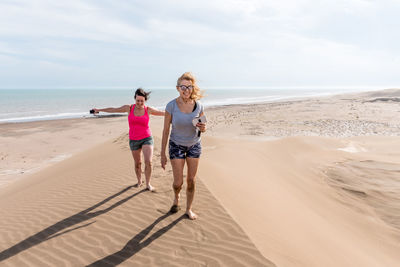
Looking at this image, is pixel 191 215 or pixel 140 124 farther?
pixel 140 124

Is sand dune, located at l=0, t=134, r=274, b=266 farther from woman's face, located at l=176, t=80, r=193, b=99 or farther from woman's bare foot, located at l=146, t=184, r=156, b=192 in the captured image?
woman's face, located at l=176, t=80, r=193, b=99

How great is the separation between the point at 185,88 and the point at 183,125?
484 mm

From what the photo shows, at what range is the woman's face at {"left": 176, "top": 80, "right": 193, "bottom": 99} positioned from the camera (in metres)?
3.33

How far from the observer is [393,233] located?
450 centimetres

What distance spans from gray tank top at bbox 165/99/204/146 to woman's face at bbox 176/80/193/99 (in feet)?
0.63

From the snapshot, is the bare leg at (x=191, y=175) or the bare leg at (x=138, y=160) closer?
the bare leg at (x=191, y=175)

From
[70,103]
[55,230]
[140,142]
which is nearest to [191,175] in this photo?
[140,142]

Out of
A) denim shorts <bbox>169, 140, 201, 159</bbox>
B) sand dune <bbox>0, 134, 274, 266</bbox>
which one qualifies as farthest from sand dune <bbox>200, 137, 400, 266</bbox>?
denim shorts <bbox>169, 140, 201, 159</bbox>

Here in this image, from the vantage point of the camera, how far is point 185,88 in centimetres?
334

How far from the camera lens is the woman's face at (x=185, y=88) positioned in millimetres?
3332

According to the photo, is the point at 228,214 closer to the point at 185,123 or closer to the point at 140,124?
the point at 185,123

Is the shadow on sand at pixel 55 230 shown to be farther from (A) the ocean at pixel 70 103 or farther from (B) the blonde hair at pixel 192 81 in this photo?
(A) the ocean at pixel 70 103

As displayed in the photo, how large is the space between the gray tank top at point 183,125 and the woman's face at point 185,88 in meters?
0.19

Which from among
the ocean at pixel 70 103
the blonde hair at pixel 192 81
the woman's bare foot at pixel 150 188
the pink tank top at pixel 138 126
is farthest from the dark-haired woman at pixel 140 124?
the ocean at pixel 70 103
